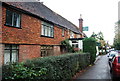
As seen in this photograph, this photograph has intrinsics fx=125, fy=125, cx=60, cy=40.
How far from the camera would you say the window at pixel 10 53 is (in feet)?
26.5

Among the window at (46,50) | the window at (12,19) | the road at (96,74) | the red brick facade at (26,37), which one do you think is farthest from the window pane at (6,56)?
the road at (96,74)

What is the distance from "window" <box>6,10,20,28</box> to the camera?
328 inches

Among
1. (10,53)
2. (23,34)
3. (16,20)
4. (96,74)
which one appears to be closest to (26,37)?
(23,34)

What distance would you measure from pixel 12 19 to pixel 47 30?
495cm

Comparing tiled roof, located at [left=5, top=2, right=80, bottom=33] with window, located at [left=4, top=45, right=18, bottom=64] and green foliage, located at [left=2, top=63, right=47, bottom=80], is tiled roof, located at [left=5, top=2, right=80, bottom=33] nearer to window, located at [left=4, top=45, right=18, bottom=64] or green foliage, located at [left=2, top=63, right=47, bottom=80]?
window, located at [left=4, top=45, right=18, bottom=64]

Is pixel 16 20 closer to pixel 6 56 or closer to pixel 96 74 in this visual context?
pixel 6 56

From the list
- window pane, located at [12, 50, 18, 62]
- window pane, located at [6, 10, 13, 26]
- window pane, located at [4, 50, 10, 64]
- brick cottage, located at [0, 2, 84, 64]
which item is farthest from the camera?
window pane, located at [12, 50, 18, 62]

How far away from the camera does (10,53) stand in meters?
8.45

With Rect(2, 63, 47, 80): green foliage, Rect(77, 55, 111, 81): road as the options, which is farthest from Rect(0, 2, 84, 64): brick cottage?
Rect(77, 55, 111, 81): road

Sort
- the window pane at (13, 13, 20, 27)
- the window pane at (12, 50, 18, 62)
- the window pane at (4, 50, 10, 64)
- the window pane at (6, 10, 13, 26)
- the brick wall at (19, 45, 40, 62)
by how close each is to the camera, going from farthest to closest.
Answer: the brick wall at (19, 45, 40, 62)
the window pane at (13, 13, 20, 27)
the window pane at (12, 50, 18, 62)
the window pane at (6, 10, 13, 26)
the window pane at (4, 50, 10, 64)

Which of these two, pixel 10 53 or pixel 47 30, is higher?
pixel 47 30

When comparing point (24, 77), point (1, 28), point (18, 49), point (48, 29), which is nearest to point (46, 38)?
point (48, 29)

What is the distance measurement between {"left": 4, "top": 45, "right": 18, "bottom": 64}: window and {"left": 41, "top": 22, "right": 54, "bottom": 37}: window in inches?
158

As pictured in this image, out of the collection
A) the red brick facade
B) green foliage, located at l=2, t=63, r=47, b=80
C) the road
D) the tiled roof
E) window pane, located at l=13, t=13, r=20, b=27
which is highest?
the tiled roof
